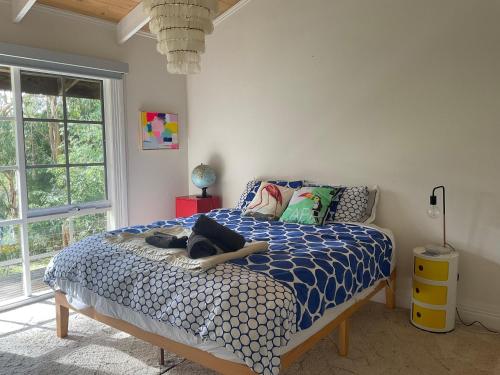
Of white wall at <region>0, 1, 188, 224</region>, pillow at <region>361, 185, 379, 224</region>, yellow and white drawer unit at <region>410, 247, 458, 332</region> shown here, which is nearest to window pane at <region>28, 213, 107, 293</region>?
white wall at <region>0, 1, 188, 224</region>

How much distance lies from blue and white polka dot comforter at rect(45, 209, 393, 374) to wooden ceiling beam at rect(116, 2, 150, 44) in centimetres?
185

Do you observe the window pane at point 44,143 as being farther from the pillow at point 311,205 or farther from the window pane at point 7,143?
the pillow at point 311,205

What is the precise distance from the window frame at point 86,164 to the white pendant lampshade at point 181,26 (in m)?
1.69

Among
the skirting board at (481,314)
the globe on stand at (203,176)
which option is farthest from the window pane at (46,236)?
the skirting board at (481,314)

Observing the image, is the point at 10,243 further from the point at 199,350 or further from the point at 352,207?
the point at 352,207

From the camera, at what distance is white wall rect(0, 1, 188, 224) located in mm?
3225

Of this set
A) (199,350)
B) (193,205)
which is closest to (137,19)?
(193,205)

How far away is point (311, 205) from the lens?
121 inches

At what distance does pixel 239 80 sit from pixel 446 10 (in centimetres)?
189

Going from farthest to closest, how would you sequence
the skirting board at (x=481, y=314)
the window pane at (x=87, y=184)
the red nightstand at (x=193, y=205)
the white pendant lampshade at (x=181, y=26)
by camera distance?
the red nightstand at (x=193, y=205), the window pane at (x=87, y=184), the skirting board at (x=481, y=314), the white pendant lampshade at (x=181, y=26)

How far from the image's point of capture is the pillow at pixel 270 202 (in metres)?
3.25

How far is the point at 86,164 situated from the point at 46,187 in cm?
40

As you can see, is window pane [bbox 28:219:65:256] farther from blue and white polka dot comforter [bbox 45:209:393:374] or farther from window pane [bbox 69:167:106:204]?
blue and white polka dot comforter [bbox 45:209:393:374]

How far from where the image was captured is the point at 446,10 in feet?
9.12
